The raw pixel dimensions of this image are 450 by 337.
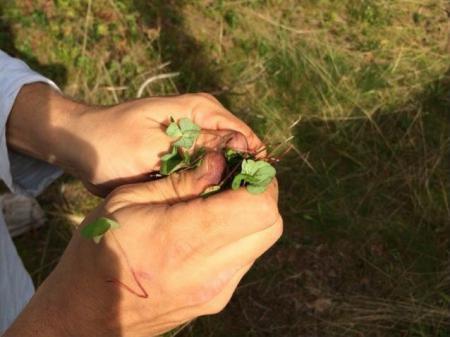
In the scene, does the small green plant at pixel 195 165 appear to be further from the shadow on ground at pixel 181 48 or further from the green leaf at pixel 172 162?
the shadow on ground at pixel 181 48

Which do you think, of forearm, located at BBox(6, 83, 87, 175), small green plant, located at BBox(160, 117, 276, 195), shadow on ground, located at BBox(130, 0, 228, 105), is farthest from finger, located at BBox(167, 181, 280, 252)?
shadow on ground, located at BBox(130, 0, 228, 105)

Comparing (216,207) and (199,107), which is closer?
(216,207)

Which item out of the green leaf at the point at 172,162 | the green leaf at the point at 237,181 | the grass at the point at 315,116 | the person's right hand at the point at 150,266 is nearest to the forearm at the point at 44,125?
the green leaf at the point at 172,162

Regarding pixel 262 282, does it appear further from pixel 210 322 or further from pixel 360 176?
pixel 360 176

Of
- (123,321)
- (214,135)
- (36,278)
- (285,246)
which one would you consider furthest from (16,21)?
(123,321)

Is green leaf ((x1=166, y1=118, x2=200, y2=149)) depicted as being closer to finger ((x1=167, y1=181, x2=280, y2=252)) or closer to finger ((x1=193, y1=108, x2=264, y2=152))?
finger ((x1=193, y1=108, x2=264, y2=152))

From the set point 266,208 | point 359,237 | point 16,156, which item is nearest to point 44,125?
point 16,156
